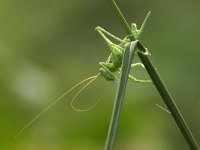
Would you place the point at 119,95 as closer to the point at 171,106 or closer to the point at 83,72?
the point at 171,106

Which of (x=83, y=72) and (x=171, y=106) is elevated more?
(x=171, y=106)

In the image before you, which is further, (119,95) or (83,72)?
(83,72)

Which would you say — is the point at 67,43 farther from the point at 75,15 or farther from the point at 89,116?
the point at 89,116

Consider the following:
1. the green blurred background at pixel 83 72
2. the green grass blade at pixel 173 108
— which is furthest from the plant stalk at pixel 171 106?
the green blurred background at pixel 83 72

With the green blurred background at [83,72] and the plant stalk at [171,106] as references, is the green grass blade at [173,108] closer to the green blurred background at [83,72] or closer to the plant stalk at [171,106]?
the plant stalk at [171,106]

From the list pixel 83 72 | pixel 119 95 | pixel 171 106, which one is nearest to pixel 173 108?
pixel 171 106

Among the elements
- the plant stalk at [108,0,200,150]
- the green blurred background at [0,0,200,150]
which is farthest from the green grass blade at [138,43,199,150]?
the green blurred background at [0,0,200,150]

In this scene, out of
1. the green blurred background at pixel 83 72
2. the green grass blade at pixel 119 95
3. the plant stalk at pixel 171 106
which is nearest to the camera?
the green grass blade at pixel 119 95

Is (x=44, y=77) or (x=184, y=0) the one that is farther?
A: (x=184, y=0)

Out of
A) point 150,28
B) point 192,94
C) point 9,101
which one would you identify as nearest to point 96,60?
point 150,28
